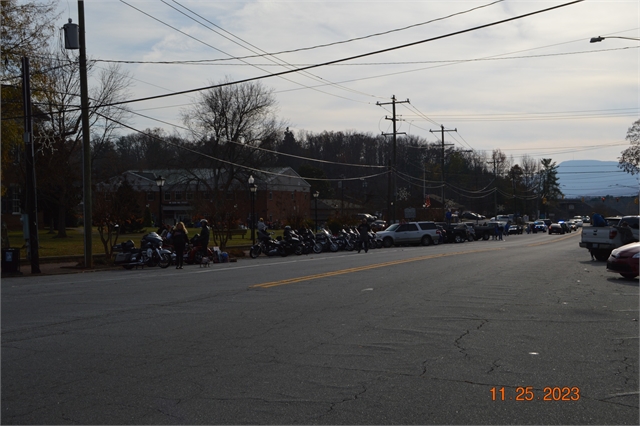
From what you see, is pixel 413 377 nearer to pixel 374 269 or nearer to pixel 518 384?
pixel 518 384

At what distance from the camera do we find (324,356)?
8492mm

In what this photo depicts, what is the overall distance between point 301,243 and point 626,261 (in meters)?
20.7

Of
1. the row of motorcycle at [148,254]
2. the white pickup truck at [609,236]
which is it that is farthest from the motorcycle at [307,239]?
the white pickup truck at [609,236]

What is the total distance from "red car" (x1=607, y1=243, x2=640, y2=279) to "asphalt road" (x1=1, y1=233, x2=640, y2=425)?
197 centimetres

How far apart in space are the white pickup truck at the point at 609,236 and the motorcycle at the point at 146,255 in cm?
1736

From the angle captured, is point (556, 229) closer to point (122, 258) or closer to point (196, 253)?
point (196, 253)

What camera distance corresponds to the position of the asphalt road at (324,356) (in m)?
6.28

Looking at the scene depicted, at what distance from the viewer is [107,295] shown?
51.2 ft

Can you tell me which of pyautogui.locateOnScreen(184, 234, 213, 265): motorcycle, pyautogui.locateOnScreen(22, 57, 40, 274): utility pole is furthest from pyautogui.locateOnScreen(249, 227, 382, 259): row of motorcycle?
pyautogui.locateOnScreen(22, 57, 40, 274): utility pole

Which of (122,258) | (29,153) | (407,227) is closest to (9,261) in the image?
(122,258)

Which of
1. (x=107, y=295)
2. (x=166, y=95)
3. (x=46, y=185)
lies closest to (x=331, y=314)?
(x=107, y=295)

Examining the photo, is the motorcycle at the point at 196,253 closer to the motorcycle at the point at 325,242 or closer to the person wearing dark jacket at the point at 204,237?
the person wearing dark jacket at the point at 204,237

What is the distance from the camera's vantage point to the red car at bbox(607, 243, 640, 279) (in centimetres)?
1775

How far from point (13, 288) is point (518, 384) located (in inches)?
604
